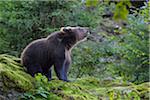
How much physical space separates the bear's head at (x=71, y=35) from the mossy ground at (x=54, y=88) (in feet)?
2.05

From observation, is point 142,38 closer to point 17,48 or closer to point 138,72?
point 138,72

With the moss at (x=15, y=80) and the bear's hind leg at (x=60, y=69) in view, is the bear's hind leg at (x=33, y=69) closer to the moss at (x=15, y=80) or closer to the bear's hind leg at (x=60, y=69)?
the bear's hind leg at (x=60, y=69)

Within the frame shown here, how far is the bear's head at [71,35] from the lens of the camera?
6.29 m

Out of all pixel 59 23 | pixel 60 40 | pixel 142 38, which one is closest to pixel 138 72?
pixel 142 38

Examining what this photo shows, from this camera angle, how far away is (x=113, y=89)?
18.7 ft

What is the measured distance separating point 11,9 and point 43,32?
36.7 inches

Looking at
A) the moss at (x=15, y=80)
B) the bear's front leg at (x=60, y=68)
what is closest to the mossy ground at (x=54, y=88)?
the moss at (x=15, y=80)

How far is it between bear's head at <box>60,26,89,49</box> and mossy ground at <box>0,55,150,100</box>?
2.05ft

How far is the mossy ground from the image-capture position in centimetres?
463

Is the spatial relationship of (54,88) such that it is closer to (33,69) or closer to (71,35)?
(33,69)

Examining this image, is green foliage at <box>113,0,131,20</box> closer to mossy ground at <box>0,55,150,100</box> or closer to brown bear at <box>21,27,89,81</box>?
mossy ground at <box>0,55,150,100</box>

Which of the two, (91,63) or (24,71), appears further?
(91,63)

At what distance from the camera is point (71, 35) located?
21.5 ft

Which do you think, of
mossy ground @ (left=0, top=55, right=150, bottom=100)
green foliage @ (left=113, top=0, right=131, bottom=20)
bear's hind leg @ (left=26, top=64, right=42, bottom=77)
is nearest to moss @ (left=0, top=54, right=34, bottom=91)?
mossy ground @ (left=0, top=55, right=150, bottom=100)
